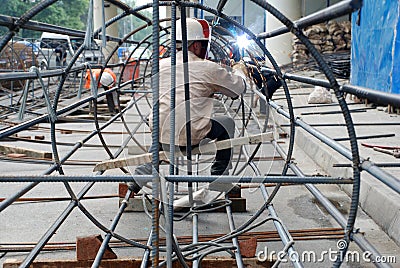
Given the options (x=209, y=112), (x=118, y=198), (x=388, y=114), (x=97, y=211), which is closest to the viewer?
(x=209, y=112)

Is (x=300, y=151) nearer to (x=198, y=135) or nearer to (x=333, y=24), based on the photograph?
(x=198, y=135)

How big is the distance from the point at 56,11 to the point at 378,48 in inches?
2083

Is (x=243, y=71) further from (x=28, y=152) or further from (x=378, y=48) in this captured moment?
(x=378, y=48)

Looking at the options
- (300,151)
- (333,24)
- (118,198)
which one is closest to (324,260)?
(118,198)

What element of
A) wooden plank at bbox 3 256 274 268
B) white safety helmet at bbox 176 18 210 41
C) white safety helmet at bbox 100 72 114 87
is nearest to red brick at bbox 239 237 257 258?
wooden plank at bbox 3 256 274 268

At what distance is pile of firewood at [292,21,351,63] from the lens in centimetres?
2111

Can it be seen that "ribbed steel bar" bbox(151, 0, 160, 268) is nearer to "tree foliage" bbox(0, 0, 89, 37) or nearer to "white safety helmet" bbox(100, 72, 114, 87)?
"white safety helmet" bbox(100, 72, 114, 87)

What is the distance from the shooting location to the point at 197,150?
464cm

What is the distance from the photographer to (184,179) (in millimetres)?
2580

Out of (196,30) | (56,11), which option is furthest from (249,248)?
(56,11)

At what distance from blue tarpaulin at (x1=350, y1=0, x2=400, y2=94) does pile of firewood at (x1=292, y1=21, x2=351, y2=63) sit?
8.87m

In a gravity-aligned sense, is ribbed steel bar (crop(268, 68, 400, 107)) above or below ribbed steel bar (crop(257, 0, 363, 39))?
below

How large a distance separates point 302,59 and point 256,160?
44.8 ft

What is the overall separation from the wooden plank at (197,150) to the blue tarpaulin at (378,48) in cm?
486
